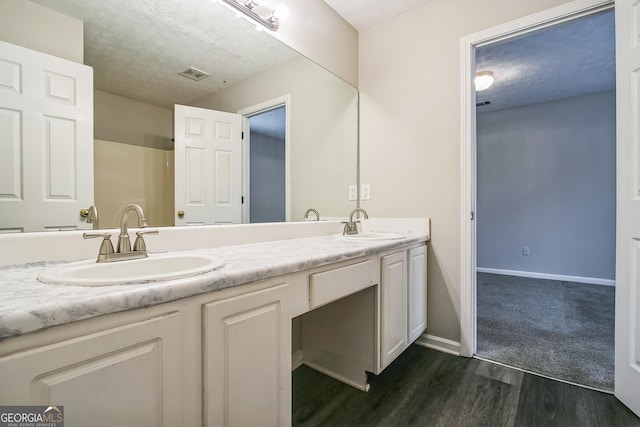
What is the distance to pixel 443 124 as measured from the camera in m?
1.92

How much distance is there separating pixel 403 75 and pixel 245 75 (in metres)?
1.19

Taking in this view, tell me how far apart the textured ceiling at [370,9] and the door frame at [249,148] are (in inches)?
33.5

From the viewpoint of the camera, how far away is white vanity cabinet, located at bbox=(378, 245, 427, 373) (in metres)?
1.47

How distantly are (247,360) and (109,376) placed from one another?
1.10 feet

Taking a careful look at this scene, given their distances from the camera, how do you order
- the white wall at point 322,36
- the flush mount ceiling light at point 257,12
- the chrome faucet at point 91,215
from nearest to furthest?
the chrome faucet at point 91,215
the flush mount ceiling light at point 257,12
the white wall at point 322,36

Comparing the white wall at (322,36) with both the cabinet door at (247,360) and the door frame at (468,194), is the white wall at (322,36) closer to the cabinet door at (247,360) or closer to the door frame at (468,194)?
the door frame at (468,194)

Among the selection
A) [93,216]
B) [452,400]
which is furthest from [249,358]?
[452,400]

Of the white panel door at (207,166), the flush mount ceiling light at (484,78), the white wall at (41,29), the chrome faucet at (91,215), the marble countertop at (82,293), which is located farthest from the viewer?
the flush mount ceiling light at (484,78)

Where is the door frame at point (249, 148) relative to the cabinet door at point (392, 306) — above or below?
above

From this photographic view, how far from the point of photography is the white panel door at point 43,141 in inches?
34.2

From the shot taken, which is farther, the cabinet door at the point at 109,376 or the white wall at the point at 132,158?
the white wall at the point at 132,158

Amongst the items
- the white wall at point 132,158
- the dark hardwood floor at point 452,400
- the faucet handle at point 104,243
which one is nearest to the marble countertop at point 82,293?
the faucet handle at point 104,243

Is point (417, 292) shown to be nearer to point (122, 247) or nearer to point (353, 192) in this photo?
point (353, 192)

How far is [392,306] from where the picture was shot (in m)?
1.53
